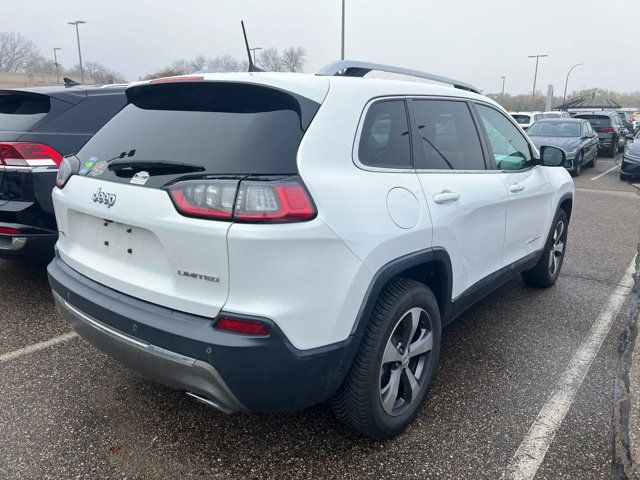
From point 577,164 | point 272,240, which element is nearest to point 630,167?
point 577,164

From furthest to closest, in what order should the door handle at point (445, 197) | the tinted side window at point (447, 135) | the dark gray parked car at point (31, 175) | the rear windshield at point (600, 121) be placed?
the rear windshield at point (600, 121) → the dark gray parked car at point (31, 175) → the tinted side window at point (447, 135) → the door handle at point (445, 197)

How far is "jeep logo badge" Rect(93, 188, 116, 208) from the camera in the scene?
2281mm

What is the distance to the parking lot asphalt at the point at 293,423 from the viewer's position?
240cm

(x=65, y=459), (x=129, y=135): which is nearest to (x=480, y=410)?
(x=65, y=459)

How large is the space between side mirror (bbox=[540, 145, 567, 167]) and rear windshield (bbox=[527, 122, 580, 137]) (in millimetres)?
11820

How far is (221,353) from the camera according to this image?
1924 mm

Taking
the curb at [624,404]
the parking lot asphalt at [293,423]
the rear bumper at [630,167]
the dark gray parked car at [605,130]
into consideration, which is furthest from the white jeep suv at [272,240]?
the dark gray parked car at [605,130]

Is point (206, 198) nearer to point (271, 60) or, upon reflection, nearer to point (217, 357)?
point (217, 357)

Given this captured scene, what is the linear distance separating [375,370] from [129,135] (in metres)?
1.64

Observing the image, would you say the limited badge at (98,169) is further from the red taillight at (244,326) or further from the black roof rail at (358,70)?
the black roof rail at (358,70)

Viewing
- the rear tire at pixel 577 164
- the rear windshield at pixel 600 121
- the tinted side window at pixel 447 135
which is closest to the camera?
the tinted side window at pixel 447 135

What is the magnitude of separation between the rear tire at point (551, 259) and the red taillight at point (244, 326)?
11.0 feet

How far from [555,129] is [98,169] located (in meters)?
15.2

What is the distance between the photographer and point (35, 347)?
11.4ft
